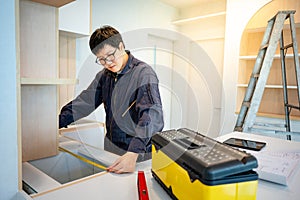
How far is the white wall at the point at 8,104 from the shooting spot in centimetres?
55

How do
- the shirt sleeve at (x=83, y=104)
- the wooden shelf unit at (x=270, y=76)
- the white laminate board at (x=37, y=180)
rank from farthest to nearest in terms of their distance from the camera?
the wooden shelf unit at (x=270, y=76)
the shirt sleeve at (x=83, y=104)
the white laminate board at (x=37, y=180)

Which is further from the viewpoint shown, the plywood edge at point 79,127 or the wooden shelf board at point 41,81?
the plywood edge at point 79,127

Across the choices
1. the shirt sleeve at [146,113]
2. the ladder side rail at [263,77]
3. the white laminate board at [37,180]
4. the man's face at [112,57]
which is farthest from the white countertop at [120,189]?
the ladder side rail at [263,77]

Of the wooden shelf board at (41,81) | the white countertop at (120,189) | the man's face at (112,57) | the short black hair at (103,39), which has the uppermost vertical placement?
the short black hair at (103,39)

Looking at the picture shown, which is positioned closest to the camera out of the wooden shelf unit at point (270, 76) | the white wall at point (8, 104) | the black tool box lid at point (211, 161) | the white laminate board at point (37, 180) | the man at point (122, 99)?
the black tool box lid at point (211, 161)

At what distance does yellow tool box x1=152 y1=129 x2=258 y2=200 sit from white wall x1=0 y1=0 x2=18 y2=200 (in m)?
0.42

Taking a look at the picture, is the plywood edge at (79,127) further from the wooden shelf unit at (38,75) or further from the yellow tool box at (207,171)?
the yellow tool box at (207,171)

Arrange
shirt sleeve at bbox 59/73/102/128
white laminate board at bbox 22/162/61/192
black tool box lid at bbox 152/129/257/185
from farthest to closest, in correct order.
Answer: shirt sleeve at bbox 59/73/102/128
white laminate board at bbox 22/162/61/192
black tool box lid at bbox 152/129/257/185

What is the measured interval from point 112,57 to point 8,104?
627 mm

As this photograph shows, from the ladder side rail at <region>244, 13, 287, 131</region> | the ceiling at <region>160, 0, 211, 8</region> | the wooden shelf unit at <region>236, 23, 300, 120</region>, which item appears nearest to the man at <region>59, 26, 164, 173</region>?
the ladder side rail at <region>244, 13, 287, 131</region>

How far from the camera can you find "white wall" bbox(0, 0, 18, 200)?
553 millimetres

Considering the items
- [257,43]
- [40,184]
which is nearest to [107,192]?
[40,184]

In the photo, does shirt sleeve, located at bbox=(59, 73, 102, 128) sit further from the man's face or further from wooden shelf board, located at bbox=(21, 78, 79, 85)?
wooden shelf board, located at bbox=(21, 78, 79, 85)

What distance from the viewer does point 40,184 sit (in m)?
0.73
